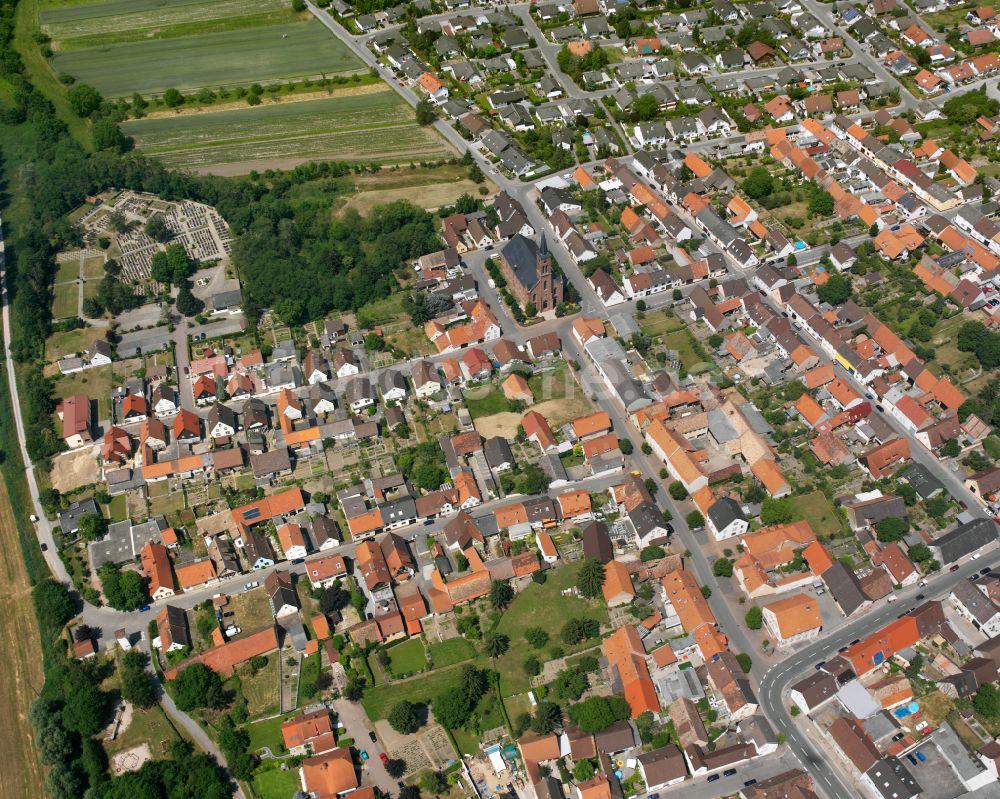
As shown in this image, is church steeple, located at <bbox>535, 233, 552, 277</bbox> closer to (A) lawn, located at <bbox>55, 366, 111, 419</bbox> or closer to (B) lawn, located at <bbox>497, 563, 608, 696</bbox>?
(B) lawn, located at <bbox>497, 563, 608, 696</bbox>

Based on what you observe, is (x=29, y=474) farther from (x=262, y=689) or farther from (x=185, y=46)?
(x=185, y=46)

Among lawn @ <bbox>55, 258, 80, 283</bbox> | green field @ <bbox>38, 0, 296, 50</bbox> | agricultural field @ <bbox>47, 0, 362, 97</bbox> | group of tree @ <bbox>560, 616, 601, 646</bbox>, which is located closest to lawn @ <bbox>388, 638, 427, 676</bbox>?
group of tree @ <bbox>560, 616, 601, 646</bbox>

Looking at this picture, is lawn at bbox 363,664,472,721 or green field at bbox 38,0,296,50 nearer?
lawn at bbox 363,664,472,721

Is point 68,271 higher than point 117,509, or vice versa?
point 68,271

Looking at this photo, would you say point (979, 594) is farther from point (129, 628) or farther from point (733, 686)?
point (129, 628)

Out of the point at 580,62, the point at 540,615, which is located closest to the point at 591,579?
the point at 540,615

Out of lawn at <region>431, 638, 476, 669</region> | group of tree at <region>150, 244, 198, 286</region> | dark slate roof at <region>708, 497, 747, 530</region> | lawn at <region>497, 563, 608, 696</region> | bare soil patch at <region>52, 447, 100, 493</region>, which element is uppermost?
group of tree at <region>150, 244, 198, 286</region>

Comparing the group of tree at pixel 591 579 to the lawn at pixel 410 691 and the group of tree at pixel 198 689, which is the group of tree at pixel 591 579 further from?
the group of tree at pixel 198 689
